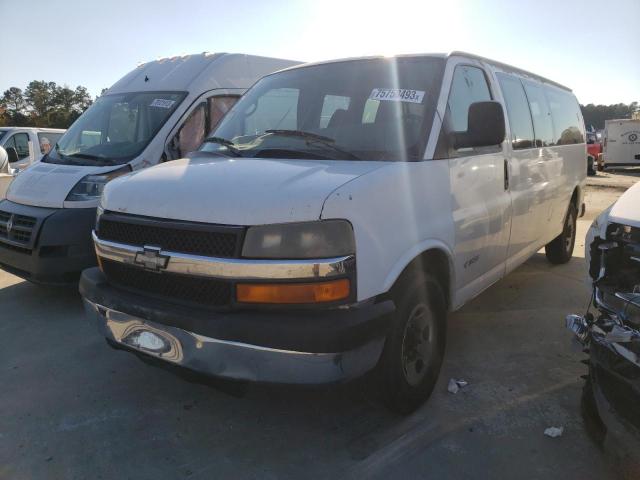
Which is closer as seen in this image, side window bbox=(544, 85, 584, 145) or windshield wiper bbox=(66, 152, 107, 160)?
windshield wiper bbox=(66, 152, 107, 160)

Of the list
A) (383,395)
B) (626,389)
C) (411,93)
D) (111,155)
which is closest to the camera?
(626,389)

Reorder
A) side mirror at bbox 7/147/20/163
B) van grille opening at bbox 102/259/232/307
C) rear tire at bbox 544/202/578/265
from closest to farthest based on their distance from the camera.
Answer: van grille opening at bbox 102/259/232/307 < rear tire at bbox 544/202/578/265 < side mirror at bbox 7/147/20/163

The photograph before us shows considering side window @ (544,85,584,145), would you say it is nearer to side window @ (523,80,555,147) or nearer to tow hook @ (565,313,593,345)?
side window @ (523,80,555,147)

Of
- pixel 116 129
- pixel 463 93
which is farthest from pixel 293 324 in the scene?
pixel 116 129

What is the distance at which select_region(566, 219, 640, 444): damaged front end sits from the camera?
2.24m

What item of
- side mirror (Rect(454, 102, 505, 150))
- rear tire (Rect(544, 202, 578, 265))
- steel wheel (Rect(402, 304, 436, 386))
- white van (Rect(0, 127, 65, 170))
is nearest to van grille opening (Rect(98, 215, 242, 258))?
steel wheel (Rect(402, 304, 436, 386))

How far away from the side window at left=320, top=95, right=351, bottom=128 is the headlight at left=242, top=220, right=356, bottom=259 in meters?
1.21

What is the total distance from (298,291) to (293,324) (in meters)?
0.15

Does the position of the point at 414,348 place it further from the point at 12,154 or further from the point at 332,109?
the point at 12,154

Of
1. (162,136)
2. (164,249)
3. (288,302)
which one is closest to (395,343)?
(288,302)

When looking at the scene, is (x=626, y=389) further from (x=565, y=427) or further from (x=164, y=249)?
(x=164, y=249)

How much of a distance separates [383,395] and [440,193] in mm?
1221

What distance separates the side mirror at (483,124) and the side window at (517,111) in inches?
37.3

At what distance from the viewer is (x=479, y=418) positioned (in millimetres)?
3021
